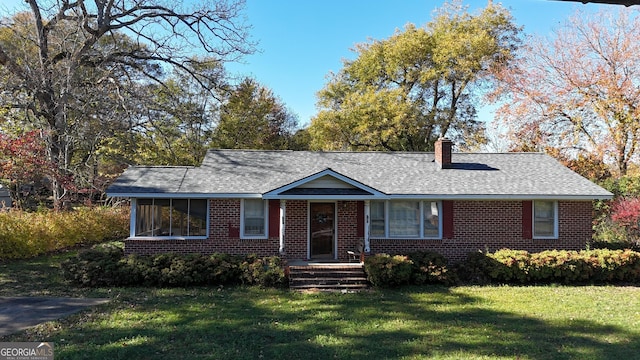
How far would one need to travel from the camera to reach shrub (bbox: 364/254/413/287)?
1198cm

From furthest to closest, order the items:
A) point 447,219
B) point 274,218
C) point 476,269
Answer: point 447,219
point 274,218
point 476,269

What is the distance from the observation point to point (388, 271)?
1191 cm

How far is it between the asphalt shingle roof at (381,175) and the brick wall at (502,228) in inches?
26.1

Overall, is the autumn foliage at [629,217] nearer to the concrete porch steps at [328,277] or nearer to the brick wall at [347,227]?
the brick wall at [347,227]

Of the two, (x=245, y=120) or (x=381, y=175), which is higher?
(x=245, y=120)

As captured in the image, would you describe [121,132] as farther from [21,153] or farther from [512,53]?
[512,53]

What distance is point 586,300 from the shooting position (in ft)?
35.1

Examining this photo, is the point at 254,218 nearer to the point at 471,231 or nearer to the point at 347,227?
the point at 347,227

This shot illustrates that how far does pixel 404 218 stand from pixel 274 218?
186 inches

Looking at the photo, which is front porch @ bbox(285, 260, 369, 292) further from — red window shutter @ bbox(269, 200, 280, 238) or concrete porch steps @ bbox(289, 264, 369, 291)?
red window shutter @ bbox(269, 200, 280, 238)

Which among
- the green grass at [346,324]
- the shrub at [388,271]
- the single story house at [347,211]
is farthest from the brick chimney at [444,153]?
the green grass at [346,324]

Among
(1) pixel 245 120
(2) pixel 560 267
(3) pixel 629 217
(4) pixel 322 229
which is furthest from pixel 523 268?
(1) pixel 245 120

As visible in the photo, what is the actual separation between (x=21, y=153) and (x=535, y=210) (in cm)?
1906

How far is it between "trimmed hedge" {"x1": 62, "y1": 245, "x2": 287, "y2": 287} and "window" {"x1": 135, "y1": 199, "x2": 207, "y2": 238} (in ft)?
5.50
